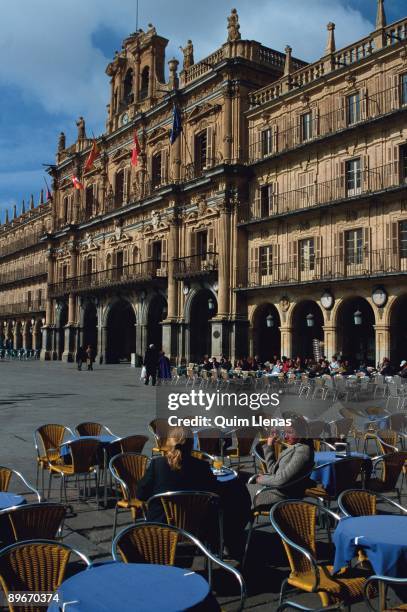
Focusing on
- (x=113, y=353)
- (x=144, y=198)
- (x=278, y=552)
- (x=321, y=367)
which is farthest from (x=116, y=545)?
(x=113, y=353)

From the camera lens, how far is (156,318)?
3781cm

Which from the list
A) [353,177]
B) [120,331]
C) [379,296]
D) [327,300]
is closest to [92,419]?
[379,296]

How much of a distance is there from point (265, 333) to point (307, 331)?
9.03 feet

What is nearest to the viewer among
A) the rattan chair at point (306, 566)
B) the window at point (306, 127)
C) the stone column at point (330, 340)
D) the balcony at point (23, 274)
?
the rattan chair at point (306, 566)

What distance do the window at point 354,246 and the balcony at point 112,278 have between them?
39.9ft

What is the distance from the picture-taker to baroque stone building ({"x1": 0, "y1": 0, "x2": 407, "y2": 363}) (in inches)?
960

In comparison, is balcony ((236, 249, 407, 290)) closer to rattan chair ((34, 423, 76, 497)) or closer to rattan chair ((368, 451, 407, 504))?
rattan chair ((368, 451, 407, 504))

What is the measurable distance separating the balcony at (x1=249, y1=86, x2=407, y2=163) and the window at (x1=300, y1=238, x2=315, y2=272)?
4.31 meters

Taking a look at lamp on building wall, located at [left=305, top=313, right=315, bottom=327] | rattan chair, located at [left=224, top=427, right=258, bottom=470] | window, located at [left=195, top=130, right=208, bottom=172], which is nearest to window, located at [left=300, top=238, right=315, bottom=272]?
lamp on building wall, located at [left=305, top=313, right=315, bottom=327]

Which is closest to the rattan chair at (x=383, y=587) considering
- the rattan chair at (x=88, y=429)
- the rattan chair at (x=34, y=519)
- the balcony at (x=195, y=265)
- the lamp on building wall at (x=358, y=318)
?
the rattan chair at (x=34, y=519)

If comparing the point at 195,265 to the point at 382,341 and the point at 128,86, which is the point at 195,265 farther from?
the point at 128,86

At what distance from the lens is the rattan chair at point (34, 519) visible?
440cm

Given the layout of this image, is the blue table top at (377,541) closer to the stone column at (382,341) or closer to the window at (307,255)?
the stone column at (382,341)

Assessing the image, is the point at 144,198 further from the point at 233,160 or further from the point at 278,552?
the point at 278,552
